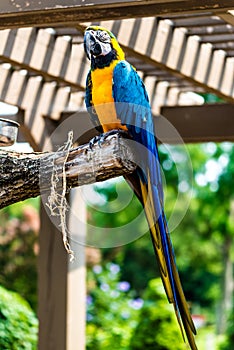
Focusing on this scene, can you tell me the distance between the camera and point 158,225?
9.27ft

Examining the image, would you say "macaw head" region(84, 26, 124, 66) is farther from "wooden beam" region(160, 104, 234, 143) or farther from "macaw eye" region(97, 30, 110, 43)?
"wooden beam" region(160, 104, 234, 143)

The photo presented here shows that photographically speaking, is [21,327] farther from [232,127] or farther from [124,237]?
[124,237]

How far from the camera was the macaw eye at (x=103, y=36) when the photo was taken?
278 centimetres

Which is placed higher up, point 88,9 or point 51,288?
point 51,288

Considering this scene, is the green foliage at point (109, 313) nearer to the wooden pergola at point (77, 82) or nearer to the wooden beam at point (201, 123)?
the wooden pergola at point (77, 82)

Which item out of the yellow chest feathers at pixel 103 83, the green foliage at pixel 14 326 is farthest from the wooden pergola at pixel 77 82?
the yellow chest feathers at pixel 103 83

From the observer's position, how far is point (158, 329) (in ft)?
18.9

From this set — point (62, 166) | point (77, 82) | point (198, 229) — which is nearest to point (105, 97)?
point (62, 166)

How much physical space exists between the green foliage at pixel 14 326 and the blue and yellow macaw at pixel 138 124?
1732 mm

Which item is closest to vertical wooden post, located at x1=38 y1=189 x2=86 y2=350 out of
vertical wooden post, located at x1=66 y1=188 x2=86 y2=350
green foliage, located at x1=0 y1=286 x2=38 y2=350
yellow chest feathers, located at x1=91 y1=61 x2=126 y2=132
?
vertical wooden post, located at x1=66 y1=188 x2=86 y2=350

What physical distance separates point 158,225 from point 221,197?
7.72 m

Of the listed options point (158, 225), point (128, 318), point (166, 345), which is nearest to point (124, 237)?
point (128, 318)

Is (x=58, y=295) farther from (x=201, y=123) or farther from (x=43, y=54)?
(x=43, y=54)

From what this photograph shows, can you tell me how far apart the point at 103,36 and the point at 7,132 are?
50 centimetres
